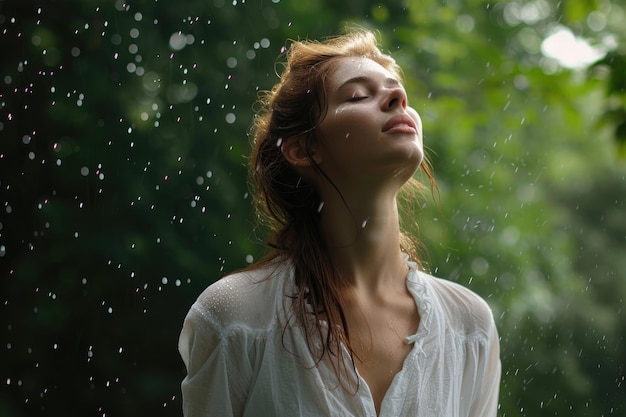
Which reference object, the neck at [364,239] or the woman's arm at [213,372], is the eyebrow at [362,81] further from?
the woman's arm at [213,372]

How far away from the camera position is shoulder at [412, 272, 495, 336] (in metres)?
2.07

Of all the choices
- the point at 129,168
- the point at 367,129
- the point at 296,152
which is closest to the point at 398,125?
the point at 367,129

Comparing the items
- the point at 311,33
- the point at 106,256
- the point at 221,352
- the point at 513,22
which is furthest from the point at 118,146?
the point at 513,22

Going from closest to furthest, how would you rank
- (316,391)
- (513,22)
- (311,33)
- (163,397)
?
(316,391)
(163,397)
(311,33)
(513,22)

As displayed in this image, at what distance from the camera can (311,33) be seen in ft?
15.4

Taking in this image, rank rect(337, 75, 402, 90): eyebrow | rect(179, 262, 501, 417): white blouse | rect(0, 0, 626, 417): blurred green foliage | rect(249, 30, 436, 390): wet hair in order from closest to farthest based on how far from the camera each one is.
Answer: rect(179, 262, 501, 417): white blouse, rect(249, 30, 436, 390): wet hair, rect(337, 75, 402, 90): eyebrow, rect(0, 0, 626, 417): blurred green foliage

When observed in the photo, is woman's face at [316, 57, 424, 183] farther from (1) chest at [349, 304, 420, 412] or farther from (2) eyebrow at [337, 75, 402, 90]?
(1) chest at [349, 304, 420, 412]

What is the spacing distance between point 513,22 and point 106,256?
3.93 meters

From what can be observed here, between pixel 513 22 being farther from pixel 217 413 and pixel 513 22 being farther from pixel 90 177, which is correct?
pixel 217 413


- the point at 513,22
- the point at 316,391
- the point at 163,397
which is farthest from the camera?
the point at 513,22

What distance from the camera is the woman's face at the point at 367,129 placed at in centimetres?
Answer: 195

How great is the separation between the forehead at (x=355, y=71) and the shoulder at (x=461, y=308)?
1.50ft

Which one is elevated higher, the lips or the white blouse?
the lips

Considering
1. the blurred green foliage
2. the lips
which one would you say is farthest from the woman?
the blurred green foliage
